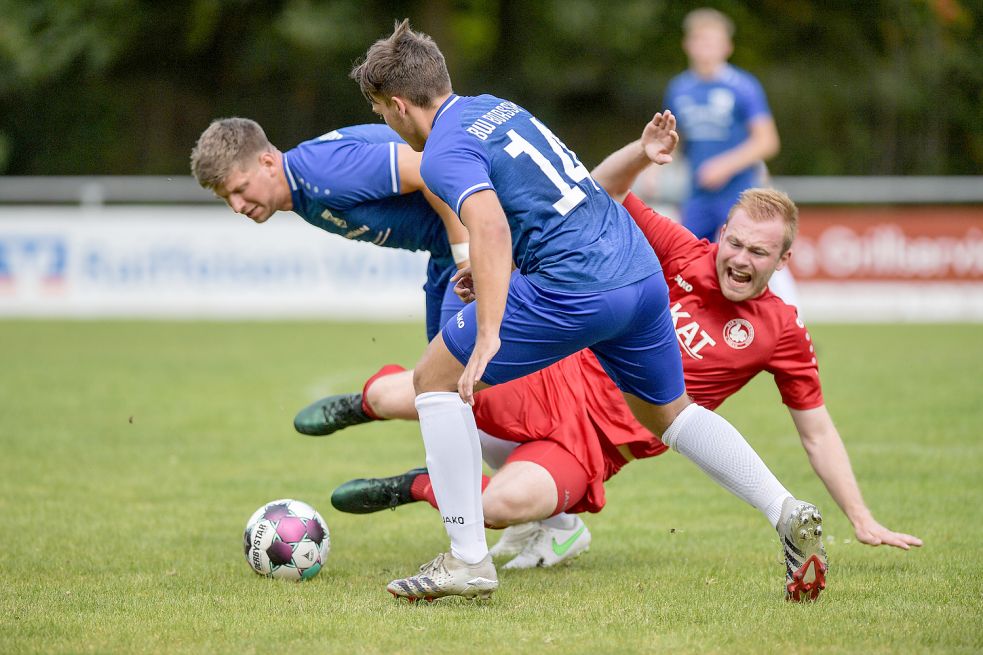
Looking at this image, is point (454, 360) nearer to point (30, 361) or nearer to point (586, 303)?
point (586, 303)

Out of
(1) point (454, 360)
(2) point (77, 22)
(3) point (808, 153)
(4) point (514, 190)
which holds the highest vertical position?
(2) point (77, 22)

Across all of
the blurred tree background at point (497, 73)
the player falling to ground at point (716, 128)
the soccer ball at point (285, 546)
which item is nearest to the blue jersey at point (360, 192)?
the soccer ball at point (285, 546)

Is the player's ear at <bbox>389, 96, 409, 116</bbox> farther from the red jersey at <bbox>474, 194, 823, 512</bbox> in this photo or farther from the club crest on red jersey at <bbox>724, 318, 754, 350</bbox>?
the club crest on red jersey at <bbox>724, 318, 754, 350</bbox>

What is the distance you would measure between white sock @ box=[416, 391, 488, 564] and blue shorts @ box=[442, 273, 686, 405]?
7.6 inches

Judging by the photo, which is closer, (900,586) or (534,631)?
(534,631)

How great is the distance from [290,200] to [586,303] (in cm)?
168

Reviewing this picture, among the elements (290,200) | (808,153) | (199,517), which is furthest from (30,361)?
(808,153)

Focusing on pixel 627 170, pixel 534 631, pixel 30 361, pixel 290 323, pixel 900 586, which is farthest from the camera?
pixel 290 323

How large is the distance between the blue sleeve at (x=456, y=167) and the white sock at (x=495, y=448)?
1.47 m

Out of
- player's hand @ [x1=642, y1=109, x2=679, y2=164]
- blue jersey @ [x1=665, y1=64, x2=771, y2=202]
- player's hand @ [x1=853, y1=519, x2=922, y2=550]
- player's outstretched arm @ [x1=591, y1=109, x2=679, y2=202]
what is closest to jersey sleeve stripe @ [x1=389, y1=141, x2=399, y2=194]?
player's outstretched arm @ [x1=591, y1=109, x2=679, y2=202]

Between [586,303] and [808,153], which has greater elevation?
[808,153]

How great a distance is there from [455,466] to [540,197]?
3.18 feet

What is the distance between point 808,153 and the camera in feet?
83.1

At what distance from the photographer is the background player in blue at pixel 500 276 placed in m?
3.97
